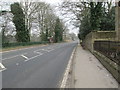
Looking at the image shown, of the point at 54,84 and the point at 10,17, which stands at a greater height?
the point at 10,17

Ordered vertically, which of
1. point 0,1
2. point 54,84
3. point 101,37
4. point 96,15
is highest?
point 0,1

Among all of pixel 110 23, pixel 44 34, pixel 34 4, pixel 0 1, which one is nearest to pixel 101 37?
pixel 110 23

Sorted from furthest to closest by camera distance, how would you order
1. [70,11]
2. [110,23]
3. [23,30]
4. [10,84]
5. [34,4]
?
[34,4]
[23,30]
[70,11]
[110,23]
[10,84]

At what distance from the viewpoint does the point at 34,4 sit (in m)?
63.0

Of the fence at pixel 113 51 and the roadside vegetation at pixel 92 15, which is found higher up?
the roadside vegetation at pixel 92 15

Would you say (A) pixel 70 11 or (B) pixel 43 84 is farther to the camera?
(A) pixel 70 11

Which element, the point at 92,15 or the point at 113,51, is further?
the point at 92,15

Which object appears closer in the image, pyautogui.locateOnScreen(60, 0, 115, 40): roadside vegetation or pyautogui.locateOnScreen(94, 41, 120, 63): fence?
pyautogui.locateOnScreen(94, 41, 120, 63): fence

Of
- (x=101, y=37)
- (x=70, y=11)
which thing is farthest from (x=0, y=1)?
(x=101, y=37)

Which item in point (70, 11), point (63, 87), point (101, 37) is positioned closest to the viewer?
point (63, 87)

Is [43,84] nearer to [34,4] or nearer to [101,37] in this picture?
[101,37]

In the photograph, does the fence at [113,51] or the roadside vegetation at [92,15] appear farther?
the roadside vegetation at [92,15]

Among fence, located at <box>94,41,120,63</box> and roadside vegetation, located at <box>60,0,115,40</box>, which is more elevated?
roadside vegetation, located at <box>60,0,115,40</box>

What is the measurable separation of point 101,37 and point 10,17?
36.0m
